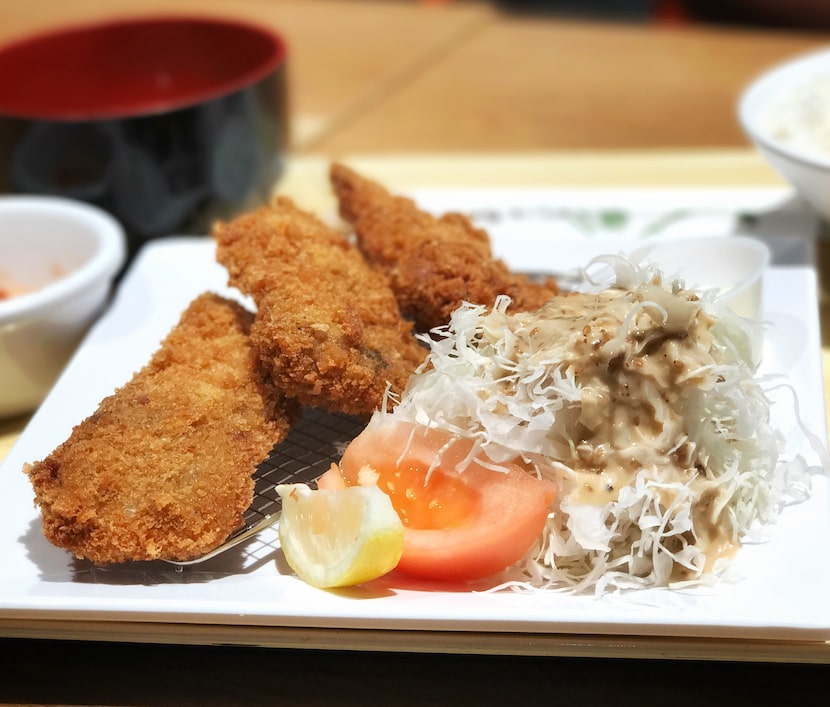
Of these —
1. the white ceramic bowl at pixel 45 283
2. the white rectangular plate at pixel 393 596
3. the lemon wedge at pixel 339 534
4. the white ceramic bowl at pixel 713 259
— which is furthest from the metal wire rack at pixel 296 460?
the white ceramic bowl at pixel 713 259

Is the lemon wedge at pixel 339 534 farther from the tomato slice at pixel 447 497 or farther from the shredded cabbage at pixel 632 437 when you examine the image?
the shredded cabbage at pixel 632 437

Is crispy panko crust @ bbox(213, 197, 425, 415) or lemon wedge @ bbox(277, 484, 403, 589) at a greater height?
crispy panko crust @ bbox(213, 197, 425, 415)

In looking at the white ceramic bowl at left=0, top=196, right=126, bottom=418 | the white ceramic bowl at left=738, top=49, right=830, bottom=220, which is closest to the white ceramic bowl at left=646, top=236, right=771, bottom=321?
the white ceramic bowl at left=738, top=49, right=830, bottom=220

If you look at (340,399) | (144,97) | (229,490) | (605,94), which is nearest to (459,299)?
(340,399)

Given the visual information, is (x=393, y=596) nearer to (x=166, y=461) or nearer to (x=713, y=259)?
(x=166, y=461)

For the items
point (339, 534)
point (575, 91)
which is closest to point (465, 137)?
point (575, 91)

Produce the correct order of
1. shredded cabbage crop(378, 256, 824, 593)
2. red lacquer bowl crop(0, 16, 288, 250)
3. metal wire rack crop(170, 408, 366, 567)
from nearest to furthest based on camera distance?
shredded cabbage crop(378, 256, 824, 593)
metal wire rack crop(170, 408, 366, 567)
red lacquer bowl crop(0, 16, 288, 250)

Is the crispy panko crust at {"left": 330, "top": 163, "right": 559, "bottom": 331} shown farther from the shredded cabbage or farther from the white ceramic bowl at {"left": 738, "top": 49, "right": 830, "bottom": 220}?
the white ceramic bowl at {"left": 738, "top": 49, "right": 830, "bottom": 220}
